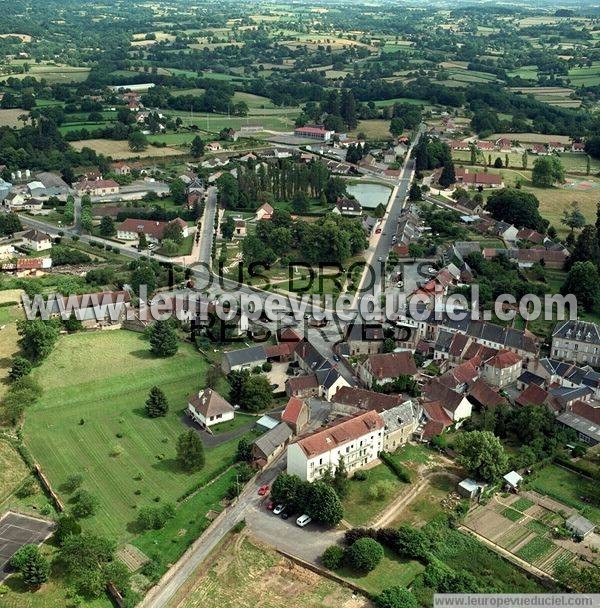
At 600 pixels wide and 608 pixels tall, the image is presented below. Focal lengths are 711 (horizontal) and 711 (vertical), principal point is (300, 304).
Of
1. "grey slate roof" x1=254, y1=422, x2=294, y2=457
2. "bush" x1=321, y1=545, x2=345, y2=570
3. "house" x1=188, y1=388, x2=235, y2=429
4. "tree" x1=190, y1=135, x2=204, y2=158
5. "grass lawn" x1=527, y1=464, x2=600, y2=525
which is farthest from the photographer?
"tree" x1=190, y1=135, x2=204, y2=158

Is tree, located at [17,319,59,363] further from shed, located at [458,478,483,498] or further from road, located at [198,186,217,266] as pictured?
shed, located at [458,478,483,498]

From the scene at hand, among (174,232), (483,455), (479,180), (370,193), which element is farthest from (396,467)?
(479,180)

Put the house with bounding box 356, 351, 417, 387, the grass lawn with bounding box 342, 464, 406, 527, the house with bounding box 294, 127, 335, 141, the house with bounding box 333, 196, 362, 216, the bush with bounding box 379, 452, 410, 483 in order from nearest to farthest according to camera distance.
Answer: the grass lawn with bounding box 342, 464, 406, 527 → the bush with bounding box 379, 452, 410, 483 → the house with bounding box 356, 351, 417, 387 → the house with bounding box 333, 196, 362, 216 → the house with bounding box 294, 127, 335, 141

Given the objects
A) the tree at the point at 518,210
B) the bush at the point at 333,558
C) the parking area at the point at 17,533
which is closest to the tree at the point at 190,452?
the parking area at the point at 17,533

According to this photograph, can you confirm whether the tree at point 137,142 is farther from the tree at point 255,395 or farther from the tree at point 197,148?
the tree at point 255,395

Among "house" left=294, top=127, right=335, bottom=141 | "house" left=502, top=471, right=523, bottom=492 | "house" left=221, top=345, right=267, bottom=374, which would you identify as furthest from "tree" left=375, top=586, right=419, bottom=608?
"house" left=294, top=127, right=335, bottom=141

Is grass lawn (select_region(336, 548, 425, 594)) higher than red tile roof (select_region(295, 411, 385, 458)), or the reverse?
red tile roof (select_region(295, 411, 385, 458))

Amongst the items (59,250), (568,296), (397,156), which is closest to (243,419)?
(568,296)
